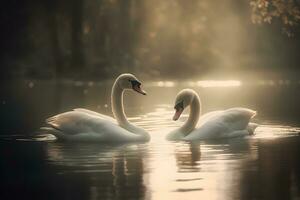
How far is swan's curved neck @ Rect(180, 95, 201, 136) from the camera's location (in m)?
19.4

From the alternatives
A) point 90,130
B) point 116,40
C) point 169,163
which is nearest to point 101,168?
point 169,163

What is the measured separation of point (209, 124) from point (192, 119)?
425 millimetres

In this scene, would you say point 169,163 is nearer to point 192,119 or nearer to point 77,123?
point 77,123

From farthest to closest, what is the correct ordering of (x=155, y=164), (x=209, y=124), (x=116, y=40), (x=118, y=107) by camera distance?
1. (x=116, y=40)
2. (x=118, y=107)
3. (x=209, y=124)
4. (x=155, y=164)

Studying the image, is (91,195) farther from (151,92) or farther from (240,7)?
(240,7)

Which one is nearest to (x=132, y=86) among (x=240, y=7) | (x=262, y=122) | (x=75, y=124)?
(x=75, y=124)

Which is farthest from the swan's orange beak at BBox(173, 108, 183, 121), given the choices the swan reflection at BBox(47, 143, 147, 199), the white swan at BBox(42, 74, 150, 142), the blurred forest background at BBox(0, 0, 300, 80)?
the blurred forest background at BBox(0, 0, 300, 80)

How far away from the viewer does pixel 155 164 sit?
15133 mm

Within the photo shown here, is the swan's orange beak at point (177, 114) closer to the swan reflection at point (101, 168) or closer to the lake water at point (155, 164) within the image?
the lake water at point (155, 164)

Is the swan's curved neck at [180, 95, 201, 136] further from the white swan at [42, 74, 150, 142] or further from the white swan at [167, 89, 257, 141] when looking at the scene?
the white swan at [42, 74, 150, 142]

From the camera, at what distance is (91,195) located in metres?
12.0

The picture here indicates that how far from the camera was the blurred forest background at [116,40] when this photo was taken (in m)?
53.2

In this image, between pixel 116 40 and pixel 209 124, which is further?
pixel 116 40

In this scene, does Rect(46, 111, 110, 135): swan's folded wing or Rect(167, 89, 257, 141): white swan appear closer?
Rect(46, 111, 110, 135): swan's folded wing
